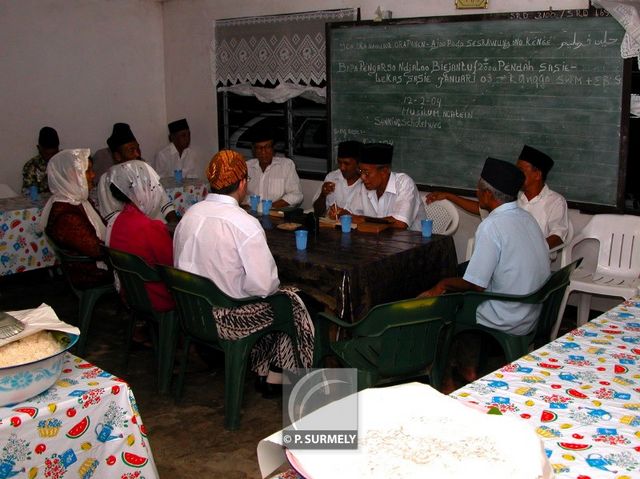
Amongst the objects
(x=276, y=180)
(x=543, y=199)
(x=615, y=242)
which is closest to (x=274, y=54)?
(x=276, y=180)

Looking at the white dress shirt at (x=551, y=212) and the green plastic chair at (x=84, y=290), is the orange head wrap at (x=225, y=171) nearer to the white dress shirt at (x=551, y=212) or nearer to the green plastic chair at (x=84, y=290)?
the green plastic chair at (x=84, y=290)

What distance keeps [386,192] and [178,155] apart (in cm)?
349

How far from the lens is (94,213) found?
4855mm

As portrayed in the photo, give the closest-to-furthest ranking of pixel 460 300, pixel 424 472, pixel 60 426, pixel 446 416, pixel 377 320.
→ pixel 424 472, pixel 446 416, pixel 60 426, pixel 377 320, pixel 460 300

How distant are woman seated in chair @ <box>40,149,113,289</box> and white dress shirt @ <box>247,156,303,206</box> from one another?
6.00 feet

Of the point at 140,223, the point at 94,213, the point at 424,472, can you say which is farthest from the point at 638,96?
Result: the point at 424,472

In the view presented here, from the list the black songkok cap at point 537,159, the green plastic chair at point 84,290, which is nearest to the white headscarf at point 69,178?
the green plastic chair at point 84,290

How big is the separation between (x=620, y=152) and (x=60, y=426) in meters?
4.15

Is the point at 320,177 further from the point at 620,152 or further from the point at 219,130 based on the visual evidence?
the point at 620,152

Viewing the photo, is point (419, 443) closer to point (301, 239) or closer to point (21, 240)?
point (301, 239)

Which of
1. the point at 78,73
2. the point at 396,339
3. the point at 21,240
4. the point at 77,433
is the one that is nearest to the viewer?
the point at 77,433

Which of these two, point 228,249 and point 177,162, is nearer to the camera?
point 228,249

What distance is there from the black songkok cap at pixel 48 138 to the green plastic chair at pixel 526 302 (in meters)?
4.73

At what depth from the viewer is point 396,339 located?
303cm
